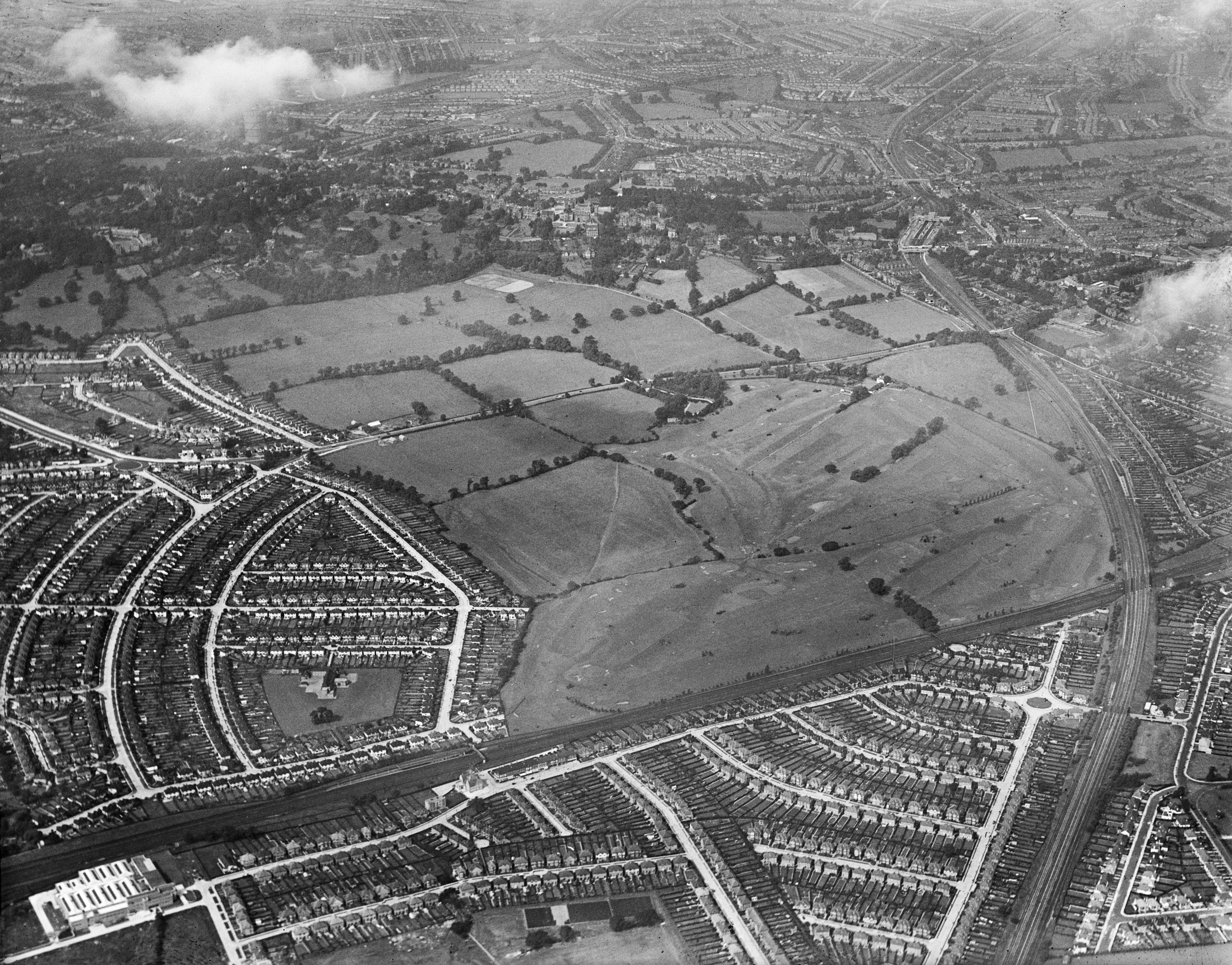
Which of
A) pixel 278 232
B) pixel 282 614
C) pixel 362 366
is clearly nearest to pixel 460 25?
pixel 278 232

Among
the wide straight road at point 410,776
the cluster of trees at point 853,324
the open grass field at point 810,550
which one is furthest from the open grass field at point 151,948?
the cluster of trees at point 853,324

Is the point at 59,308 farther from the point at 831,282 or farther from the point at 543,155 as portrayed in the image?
the point at 831,282

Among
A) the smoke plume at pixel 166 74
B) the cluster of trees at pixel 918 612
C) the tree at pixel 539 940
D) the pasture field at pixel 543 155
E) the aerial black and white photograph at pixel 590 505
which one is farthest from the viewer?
the pasture field at pixel 543 155

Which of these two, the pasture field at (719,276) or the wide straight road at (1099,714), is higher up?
the pasture field at (719,276)

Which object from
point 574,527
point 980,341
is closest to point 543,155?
point 980,341

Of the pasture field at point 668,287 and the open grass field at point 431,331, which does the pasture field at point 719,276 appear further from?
the open grass field at point 431,331

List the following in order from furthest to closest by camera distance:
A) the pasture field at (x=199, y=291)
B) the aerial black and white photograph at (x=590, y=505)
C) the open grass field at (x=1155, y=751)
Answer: the pasture field at (x=199, y=291) → the open grass field at (x=1155, y=751) → the aerial black and white photograph at (x=590, y=505)
